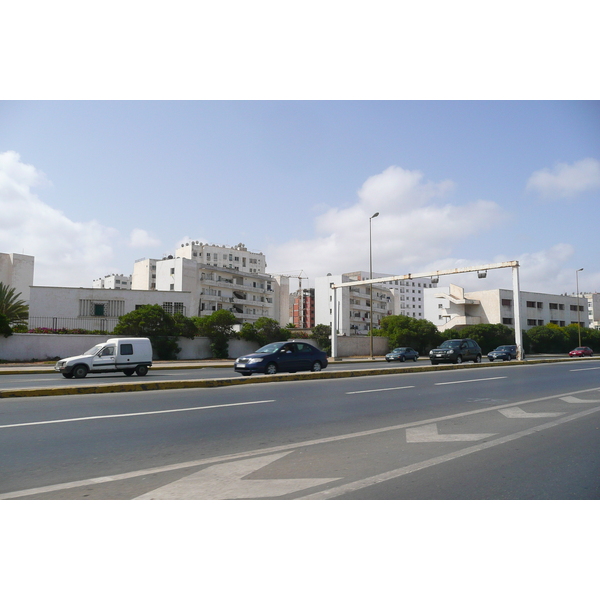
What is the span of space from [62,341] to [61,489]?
34950 mm

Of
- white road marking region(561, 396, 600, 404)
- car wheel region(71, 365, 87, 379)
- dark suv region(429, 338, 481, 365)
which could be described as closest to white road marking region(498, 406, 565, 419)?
white road marking region(561, 396, 600, 404)

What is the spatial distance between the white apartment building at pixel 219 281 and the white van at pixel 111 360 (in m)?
51.6

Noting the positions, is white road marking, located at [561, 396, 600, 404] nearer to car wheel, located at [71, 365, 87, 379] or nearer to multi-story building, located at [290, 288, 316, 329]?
car wheel, located at [71, 365, 87, 379]

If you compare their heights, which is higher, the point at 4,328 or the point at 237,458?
the point at 4,328

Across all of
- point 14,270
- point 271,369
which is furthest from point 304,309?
point 271,369

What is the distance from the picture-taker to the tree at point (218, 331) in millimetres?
44281

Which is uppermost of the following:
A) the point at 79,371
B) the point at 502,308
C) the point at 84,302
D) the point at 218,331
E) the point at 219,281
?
the point at 219,281

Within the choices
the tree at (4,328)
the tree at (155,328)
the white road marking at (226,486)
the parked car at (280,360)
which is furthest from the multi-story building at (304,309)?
the white road marking at (226,486)

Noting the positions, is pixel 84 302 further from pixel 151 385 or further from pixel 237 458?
pixel 237 458

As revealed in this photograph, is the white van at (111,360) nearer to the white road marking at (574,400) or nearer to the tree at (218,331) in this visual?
the white road marking at (574,400)

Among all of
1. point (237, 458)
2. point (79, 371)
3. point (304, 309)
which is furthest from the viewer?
point (304, 309)

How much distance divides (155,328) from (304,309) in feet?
336

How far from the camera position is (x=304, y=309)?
142875mm

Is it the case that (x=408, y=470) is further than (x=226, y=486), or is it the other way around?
(x=408, y=470)
